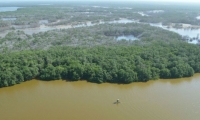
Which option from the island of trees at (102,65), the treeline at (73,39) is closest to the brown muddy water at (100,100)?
the island of trees at (102,65)

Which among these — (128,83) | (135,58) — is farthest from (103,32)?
(128,83)

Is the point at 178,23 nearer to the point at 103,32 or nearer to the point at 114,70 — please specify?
the point at 103,32

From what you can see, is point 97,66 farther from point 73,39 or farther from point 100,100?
point 73,39

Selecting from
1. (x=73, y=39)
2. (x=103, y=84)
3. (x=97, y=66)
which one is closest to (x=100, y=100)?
(x=103, y=84)

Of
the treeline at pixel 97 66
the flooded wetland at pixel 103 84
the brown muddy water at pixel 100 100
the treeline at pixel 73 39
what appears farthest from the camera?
the treeline at pixel 73 39

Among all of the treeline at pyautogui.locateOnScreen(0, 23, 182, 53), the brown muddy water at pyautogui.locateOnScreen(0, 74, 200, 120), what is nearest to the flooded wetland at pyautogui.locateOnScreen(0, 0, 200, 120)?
the brown muddy water at pyautogui.locateOnScreen(0, 74, 200, 120)

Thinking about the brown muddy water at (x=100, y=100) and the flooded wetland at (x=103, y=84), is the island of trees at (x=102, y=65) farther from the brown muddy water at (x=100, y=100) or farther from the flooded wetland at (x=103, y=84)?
the brown muddy water at (x=100, y=100)
